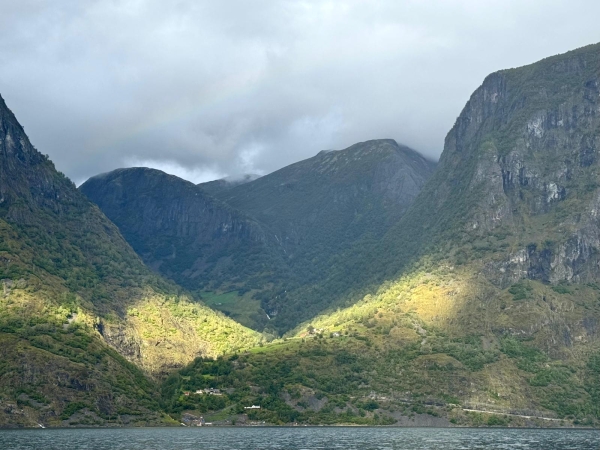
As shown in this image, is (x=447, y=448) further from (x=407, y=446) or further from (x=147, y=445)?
(x=147, y=445)

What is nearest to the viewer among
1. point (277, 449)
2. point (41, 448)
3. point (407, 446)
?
point (41, 448)

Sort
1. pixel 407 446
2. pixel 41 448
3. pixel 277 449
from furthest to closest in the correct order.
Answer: pixel 407 446, pixel 277 449, pixel 41 448

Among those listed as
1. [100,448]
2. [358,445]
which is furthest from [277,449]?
[100,448]

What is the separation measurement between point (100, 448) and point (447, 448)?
3080 inches

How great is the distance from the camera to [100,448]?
6806 inches

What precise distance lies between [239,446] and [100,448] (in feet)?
106

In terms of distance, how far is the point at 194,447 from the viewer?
184000 mm

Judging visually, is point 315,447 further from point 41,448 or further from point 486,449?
point 41,448

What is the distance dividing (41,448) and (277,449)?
4993 cm

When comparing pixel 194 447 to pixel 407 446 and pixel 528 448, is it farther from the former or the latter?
pixel 528 448

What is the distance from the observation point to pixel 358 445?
19512 cm

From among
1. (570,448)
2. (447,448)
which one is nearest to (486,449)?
(447,448)

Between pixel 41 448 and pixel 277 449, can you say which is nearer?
pixel 41 448

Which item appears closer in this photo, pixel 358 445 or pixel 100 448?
pixel 100 448
